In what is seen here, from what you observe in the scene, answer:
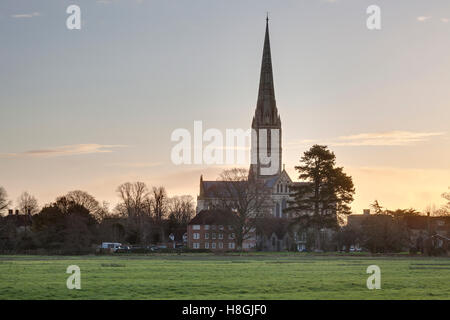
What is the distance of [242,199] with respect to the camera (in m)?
98.5

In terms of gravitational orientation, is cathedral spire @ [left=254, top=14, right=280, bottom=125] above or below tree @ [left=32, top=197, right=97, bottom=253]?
above

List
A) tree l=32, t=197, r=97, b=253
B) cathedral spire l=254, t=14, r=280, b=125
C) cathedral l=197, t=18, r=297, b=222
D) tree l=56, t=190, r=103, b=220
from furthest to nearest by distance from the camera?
cathedral spire l=254, t=14, r=280, b=125 < cathedral l=197, t=18, r=297, b=222 < tree l=56, t=190, r=103, b=220 < tree l=32, t=197, r=97, b=253

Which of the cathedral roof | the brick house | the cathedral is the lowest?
the brick house

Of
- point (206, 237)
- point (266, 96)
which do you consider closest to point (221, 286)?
point (206, 237)

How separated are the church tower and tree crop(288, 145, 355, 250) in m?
88.2

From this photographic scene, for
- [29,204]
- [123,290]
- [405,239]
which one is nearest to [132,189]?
[29,204]

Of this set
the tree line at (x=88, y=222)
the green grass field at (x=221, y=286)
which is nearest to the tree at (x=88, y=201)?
the tree line at (x=88, y=222)

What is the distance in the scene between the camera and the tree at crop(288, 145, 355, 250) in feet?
279

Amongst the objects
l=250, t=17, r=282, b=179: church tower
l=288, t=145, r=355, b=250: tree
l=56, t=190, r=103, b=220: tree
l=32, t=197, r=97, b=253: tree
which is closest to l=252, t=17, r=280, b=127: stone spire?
l=250, t=17, r=282, b=179: church tower

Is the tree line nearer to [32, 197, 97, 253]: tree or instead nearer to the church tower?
[32, 197, 97, 253]: tree

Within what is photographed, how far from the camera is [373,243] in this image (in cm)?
8019

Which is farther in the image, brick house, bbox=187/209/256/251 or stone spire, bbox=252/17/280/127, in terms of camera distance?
stone spire, bbox=252/17/280/127

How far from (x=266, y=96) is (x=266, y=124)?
7250mm

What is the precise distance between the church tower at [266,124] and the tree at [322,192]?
88.2 m
